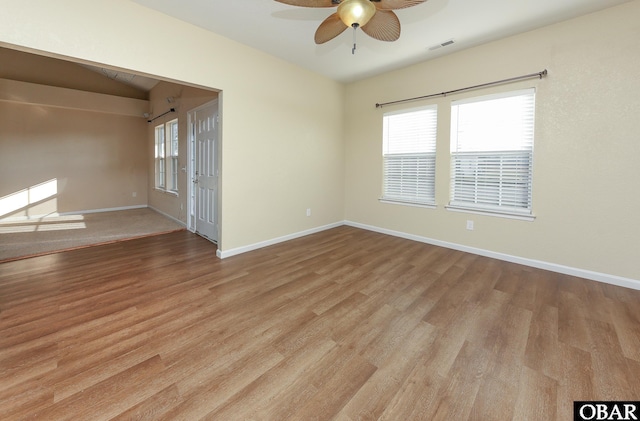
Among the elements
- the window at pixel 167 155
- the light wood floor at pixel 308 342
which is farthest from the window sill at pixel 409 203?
the window at pixel 167 155

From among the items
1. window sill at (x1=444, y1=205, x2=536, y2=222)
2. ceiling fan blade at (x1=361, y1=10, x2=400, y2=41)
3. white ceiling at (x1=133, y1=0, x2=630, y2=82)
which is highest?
white ceiling at (x1=133, y1=0, x2=630, y2=82)

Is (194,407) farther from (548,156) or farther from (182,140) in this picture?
(182,140)

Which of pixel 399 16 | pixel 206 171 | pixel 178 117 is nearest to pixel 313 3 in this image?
pixel 399 16

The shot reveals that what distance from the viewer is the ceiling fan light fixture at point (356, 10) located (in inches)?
69.2

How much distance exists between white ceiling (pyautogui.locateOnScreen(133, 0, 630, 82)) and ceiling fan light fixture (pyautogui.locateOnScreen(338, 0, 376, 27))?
1.12 meters

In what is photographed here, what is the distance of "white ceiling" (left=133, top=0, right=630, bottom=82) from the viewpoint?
2607mm

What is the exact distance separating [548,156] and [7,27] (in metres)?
5.21

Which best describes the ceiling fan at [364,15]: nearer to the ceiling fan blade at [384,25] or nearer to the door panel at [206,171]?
the ceiling fan blade at [384,25]

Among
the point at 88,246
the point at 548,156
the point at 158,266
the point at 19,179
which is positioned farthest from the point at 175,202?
the point at 548,156

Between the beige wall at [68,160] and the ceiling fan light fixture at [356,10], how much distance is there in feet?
24.8

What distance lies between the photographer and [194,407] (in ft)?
4.30

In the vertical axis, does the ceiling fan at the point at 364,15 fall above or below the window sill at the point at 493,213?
above

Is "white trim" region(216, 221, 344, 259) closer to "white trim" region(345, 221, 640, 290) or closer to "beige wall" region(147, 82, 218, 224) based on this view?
"white trim" region(345, 221, 640, 290)

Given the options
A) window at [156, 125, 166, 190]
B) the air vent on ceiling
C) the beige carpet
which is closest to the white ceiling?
the air vent on ceiling
